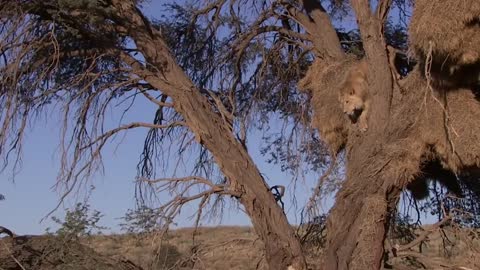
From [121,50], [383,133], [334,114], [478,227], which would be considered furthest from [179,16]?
[478,227]

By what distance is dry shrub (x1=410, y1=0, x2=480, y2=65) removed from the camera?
32.8 ft

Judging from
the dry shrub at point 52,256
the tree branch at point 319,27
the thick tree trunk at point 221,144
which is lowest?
the dry shrub at point 52,256

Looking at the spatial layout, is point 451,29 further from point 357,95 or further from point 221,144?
point 221,144

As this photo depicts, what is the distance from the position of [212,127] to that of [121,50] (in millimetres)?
2124

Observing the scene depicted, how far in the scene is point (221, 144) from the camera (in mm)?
12758

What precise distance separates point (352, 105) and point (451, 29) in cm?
329

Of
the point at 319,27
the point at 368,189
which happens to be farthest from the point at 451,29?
the point at 319,27

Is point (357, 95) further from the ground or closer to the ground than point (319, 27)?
closer to the ground

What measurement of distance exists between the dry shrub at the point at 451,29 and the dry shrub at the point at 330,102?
302 centimetres

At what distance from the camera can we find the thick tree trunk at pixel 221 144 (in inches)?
483

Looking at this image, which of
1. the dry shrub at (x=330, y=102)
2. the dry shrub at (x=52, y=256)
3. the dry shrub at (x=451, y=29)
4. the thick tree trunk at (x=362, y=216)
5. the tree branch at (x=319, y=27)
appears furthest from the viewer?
the tree branch at (x=319, y=27)

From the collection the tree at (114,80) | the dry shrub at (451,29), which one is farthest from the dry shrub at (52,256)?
the dry shrub at (451,29)

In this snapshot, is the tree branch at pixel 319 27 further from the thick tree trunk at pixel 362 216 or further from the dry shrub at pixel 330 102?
the thick tree trunk at pixel 362 216

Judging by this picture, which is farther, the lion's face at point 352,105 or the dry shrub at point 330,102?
the dry shrub at point 330,102
